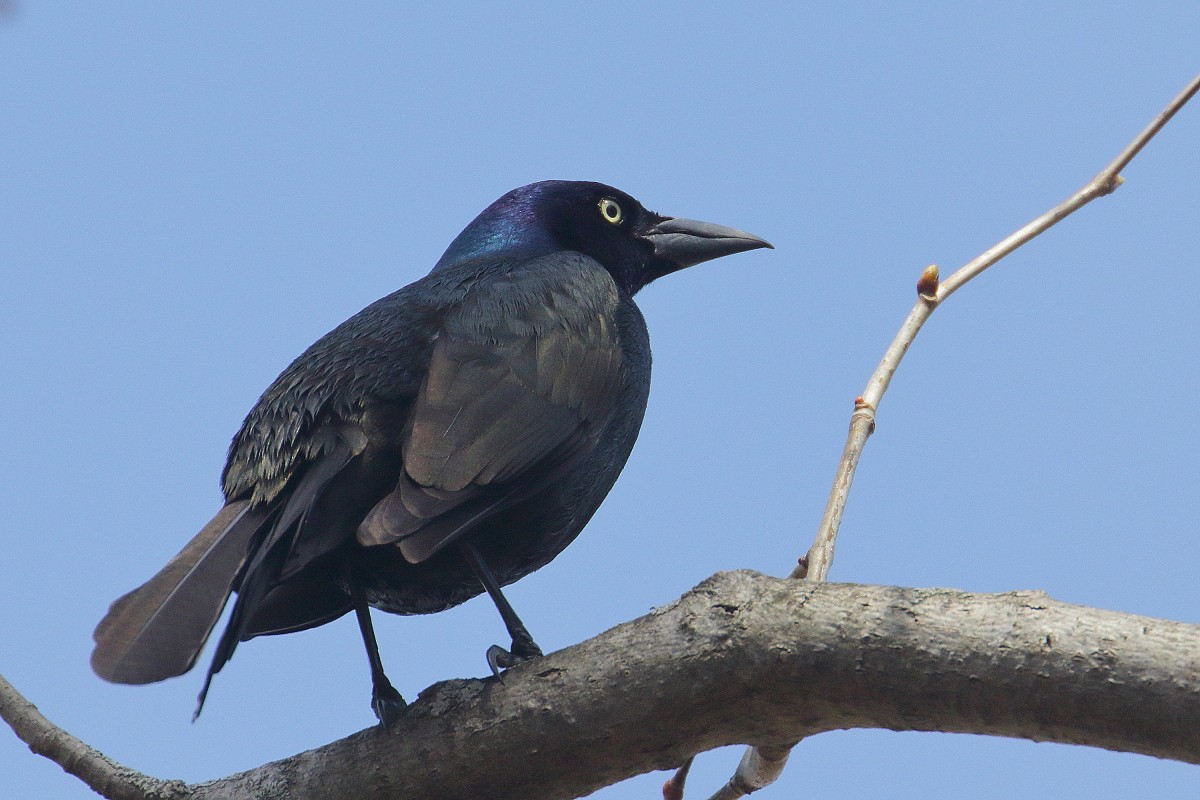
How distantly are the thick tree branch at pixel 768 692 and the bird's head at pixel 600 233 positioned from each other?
2.53m

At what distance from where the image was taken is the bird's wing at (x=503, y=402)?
3402mm

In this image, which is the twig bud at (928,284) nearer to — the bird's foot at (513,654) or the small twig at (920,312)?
the small twig at (920,312)

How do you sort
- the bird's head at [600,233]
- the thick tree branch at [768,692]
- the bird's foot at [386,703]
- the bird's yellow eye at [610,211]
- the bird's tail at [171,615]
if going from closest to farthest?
the thick tree branch at [768,692] < the bird's tail at [171,615] < the bird's foot at [386,703] < the bird's head at [600,233] < the bird's yellow eye at [610,211]

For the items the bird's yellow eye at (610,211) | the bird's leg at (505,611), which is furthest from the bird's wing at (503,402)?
the bird's yellow eye at (610,211)

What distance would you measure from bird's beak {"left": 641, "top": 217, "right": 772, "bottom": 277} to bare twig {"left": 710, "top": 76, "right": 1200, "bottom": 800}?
2.38 meters

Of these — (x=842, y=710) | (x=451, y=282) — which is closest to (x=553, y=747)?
(x=842, y=710)

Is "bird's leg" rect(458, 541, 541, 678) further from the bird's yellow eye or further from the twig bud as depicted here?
the bird's yellow eye

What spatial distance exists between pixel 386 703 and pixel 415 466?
0.61 metres

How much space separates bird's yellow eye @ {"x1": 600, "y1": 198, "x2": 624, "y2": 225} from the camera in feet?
18.4

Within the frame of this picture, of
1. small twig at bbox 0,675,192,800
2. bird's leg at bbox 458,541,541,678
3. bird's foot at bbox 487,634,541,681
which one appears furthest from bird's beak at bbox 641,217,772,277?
small twig at bbox 0,675,192,800

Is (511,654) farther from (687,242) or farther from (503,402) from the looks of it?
(687,242)

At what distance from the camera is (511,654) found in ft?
11.8

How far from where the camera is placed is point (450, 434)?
3.53 meters

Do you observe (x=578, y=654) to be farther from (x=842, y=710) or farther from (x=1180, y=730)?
(x=1180, y=730)
